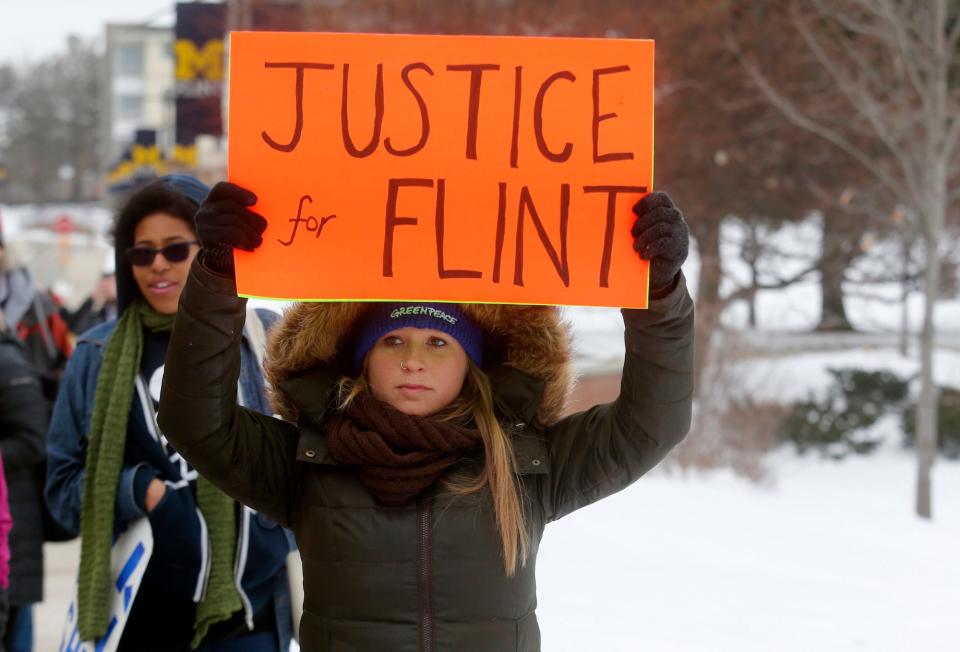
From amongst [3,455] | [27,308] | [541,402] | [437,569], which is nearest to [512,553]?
[437,569]

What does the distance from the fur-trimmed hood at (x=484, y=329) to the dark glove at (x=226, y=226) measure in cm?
38

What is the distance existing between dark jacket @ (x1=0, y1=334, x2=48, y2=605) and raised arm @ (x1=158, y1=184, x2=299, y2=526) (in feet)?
6.78

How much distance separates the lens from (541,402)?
8.45ft

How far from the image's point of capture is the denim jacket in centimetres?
315

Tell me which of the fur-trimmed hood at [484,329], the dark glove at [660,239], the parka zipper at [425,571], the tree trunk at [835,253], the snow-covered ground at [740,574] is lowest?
the snow-covered ground at [740,574]

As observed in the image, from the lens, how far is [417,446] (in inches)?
91.7

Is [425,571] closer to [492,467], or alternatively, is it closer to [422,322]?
[492,467]

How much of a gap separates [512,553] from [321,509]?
383 mm

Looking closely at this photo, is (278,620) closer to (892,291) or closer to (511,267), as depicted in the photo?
(511,267)

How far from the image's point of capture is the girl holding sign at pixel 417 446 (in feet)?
7.33

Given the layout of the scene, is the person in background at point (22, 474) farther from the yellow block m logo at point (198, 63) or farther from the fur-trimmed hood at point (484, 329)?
the yellow block m logo at point (198, 63)

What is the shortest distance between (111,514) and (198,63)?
17186 millimetres

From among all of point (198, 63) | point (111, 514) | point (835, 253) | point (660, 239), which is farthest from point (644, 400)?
point (198, 63)

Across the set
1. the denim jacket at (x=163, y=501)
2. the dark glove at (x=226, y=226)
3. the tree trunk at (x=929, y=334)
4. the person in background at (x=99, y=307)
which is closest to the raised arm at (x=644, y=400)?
the dark glove at (x=226, y=226)
